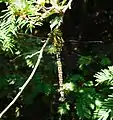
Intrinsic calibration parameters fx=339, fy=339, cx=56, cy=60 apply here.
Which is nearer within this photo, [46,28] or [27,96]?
[27,96]

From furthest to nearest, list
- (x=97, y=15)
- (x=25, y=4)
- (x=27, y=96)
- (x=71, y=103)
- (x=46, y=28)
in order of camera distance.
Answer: (x=97, y=15), (x=46, y=28), (x=27, y=96), (x=71, y=103), (x=25, y=4)

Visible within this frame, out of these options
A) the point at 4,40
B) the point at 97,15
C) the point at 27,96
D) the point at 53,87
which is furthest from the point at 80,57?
the point at 4,40

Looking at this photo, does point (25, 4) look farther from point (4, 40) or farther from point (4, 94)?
point (4, 94)

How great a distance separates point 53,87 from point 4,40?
678 millimetres

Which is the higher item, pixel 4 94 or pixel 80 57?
pixel 80 57

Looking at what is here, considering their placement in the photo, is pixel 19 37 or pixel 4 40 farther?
pixel 19 37

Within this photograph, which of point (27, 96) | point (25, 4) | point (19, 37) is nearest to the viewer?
point (25, 4)

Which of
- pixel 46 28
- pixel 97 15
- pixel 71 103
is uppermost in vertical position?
pixel 97 15

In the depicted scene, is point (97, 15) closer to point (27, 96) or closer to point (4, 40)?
point (27, 96)

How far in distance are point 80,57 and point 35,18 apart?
2.72 ft

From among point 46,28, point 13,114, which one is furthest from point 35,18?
point 13,114

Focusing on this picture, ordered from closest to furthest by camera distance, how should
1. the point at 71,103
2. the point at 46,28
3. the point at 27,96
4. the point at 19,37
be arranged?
the point at 19,37
the point at 71,103
the point at 27,96
the point at 46,28

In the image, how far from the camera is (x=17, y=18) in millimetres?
1038

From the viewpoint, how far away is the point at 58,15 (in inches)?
39.5
